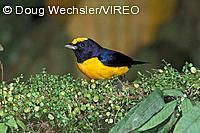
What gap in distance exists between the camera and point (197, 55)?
3781mm

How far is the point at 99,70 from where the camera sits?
85.7 inches

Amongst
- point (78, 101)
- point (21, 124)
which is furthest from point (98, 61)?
point (21, 124)

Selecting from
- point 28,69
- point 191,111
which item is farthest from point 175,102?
point 28,69

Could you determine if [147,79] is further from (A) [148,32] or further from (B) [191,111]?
(A) [148,32]

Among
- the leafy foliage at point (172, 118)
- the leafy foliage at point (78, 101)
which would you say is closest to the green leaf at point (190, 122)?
the leafy foliage at point (172, 118)

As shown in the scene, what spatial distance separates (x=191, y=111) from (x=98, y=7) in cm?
225

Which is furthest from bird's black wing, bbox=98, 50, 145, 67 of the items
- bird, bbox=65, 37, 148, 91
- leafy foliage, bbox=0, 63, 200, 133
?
leafy foliage, bbox=0, 63, 200, 133

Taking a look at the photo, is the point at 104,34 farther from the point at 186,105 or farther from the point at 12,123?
the point at 186,105

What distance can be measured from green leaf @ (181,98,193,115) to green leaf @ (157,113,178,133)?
36 millimetres

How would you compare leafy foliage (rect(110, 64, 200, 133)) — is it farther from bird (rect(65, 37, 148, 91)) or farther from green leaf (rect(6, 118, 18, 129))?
bird (rect(65, 37, 148, 91))

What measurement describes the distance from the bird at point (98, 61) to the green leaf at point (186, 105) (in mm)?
589

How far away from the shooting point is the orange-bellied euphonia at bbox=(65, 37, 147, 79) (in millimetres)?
2180

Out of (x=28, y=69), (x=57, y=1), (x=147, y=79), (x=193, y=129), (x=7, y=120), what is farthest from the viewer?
(x=28, y=69)

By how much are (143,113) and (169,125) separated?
7 cm
